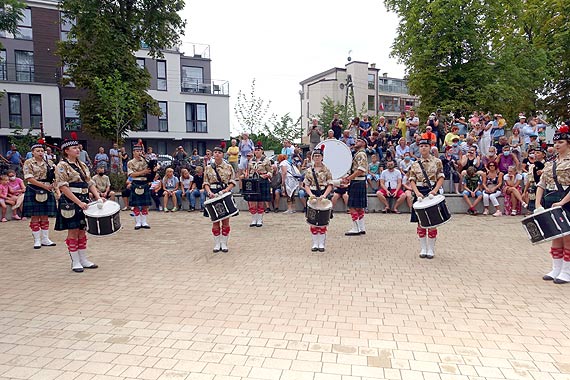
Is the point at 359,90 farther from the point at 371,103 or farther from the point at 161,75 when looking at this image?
the point at 161,75

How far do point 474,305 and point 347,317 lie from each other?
4.85ft

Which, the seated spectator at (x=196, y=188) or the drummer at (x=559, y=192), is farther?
the seated spectator at (x=196, y=188)

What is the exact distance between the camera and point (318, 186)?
7488 mm

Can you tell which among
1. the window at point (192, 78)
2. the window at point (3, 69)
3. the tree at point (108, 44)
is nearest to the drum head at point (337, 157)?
the tree at point (108, 44)

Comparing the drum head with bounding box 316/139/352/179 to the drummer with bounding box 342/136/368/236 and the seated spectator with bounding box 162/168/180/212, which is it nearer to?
the drummer with bounding box 342/136/368/236

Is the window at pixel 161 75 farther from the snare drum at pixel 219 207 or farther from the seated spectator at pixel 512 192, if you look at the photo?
the snare drum at pixel 219 207

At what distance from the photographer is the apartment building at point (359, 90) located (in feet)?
172

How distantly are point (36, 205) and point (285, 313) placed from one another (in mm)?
5689

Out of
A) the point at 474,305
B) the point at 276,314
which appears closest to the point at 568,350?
the point at 474,305

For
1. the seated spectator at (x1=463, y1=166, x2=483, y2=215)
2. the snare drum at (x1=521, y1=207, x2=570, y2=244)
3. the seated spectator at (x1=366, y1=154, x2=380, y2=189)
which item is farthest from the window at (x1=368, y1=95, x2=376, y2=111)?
the snare drum at (x1=521, y1=207, x2=570, y2=244)

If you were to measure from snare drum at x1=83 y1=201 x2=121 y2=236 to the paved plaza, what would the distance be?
0.64 metres

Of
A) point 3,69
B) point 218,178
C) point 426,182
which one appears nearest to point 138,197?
point 218,178

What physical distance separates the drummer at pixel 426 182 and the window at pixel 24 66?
29.2 m

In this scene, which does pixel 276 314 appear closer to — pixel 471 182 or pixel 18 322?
pixel 18 322
